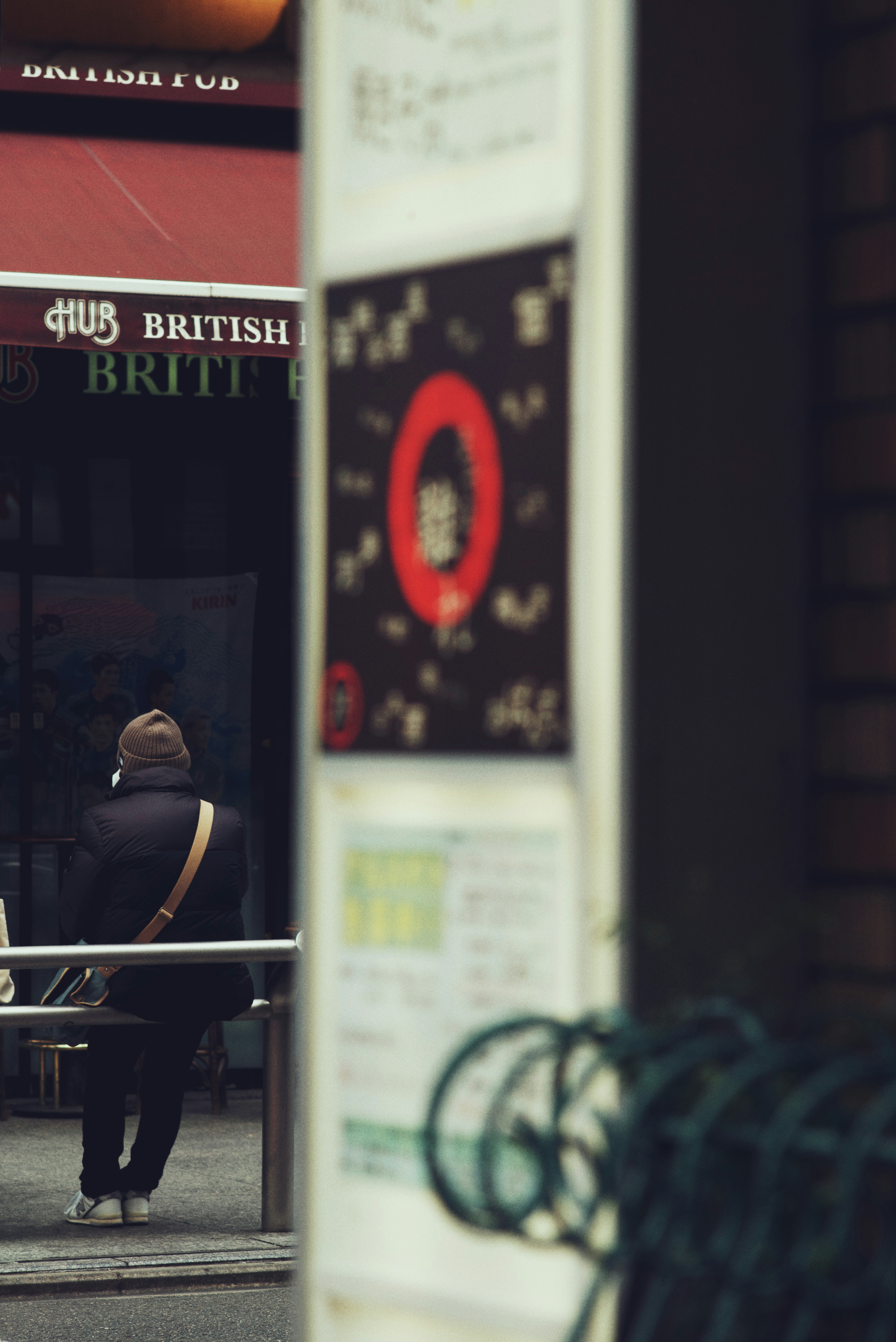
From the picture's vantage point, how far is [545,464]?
2.34 meters

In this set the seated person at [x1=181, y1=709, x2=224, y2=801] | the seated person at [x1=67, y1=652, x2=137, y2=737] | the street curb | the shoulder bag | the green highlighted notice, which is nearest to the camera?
the green highlighted notice

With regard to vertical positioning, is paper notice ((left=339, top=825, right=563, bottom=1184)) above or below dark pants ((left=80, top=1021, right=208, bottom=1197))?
above

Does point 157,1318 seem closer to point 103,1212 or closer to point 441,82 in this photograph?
point 103,1212

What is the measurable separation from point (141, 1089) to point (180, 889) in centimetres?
74

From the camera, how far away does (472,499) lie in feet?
8.00

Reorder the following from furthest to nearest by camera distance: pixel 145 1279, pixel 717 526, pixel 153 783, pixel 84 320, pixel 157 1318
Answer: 1. pixel 84 320
2. pixel 153 783
3. pixel 145 1279
4. pixel 157 1318
5. pixel 717 526

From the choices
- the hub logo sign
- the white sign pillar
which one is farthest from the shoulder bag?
the white sign pillar

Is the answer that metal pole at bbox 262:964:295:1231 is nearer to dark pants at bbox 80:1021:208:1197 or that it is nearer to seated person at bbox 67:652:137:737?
dark pants at bbox 80:1021:208:1197

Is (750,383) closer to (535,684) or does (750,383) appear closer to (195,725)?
(535,684)

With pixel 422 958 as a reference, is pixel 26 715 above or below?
above

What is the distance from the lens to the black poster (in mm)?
2340

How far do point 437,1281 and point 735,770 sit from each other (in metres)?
0.72

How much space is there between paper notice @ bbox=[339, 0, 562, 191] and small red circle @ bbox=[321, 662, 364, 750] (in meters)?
0.62

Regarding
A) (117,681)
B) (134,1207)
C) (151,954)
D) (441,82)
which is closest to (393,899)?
(441,82)
